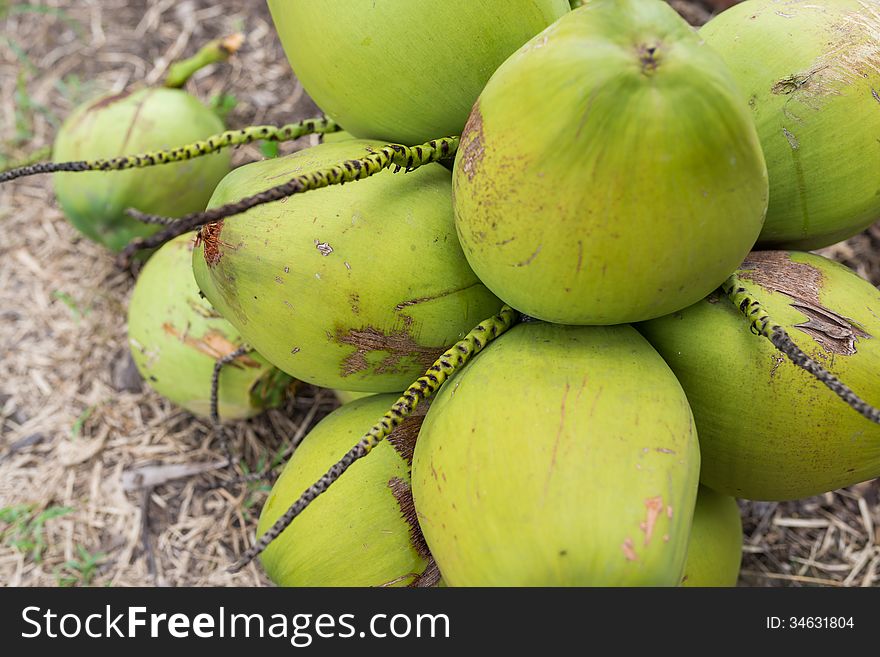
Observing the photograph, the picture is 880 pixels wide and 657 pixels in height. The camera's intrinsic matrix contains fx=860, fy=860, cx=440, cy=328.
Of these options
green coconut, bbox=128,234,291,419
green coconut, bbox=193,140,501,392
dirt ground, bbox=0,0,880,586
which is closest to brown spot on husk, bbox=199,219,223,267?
green coconut, bbox=193,140,501,392

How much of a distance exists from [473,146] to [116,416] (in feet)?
4.03

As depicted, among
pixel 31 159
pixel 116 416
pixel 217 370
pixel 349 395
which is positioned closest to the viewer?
pixel 217 370

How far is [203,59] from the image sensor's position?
2115 millimetres

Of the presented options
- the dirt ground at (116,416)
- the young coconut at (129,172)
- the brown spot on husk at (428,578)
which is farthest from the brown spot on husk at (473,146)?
the young coconut at (129,172)

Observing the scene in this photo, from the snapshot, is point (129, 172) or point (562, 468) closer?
point (562, 468)

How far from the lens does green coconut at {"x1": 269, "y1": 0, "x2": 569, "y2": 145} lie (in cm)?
118

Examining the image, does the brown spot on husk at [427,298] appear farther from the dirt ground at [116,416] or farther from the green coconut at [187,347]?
the dirt ground at [116,416]

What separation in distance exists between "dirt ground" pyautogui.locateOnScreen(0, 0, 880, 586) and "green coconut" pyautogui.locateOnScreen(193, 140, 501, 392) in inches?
26.6

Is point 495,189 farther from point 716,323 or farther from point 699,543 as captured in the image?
point 699,543

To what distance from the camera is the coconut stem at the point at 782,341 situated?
36.7 inches

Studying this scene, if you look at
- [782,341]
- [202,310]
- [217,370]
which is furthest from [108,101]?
[782,341]

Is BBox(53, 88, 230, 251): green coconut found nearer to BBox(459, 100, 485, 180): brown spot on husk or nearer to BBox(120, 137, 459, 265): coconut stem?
BBox(120, 137, 459, 265): coconut stem

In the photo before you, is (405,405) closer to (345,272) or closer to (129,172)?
(345,272)
